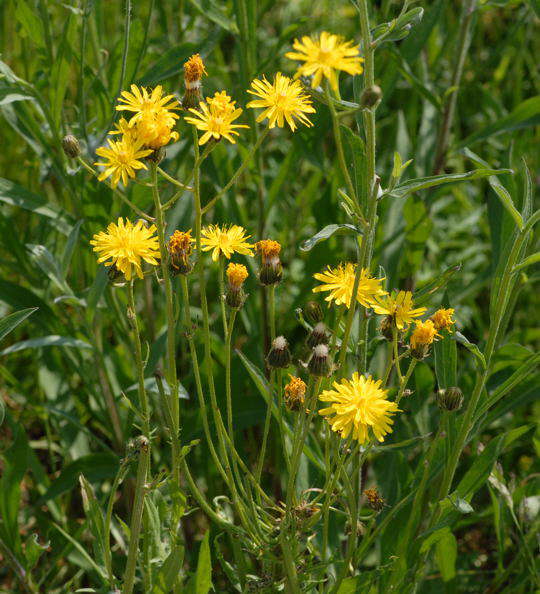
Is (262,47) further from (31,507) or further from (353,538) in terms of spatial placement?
(353,538)

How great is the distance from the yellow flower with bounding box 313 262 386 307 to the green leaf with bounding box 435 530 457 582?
800mm

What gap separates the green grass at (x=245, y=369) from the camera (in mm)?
1662

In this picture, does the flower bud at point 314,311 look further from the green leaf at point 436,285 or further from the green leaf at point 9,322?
the green leaf at point 9,322

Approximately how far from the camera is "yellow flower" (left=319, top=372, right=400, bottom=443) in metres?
1.36

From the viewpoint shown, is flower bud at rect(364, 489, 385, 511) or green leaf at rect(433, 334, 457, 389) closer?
flower bud at rect(364, 489, 385, 511)

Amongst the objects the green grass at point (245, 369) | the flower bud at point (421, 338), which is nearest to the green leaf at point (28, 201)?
the green grass at point (245, 369)

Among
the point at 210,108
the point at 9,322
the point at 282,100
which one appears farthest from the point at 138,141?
the point at 9,322

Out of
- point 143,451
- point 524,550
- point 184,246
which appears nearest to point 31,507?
point 143,451

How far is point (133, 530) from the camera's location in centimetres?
150

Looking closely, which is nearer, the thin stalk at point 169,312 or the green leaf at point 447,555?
the thin stalk at point 169,312

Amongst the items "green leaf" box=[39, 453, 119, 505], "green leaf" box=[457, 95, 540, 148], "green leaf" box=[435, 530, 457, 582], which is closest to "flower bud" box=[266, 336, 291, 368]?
"green leaf" box=[435, 530, 457, 582]

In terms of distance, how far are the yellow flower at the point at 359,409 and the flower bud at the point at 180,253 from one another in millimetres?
369

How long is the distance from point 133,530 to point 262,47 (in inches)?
122

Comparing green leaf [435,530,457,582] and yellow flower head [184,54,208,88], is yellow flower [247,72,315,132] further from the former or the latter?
green leaf [435,530,457,582]
